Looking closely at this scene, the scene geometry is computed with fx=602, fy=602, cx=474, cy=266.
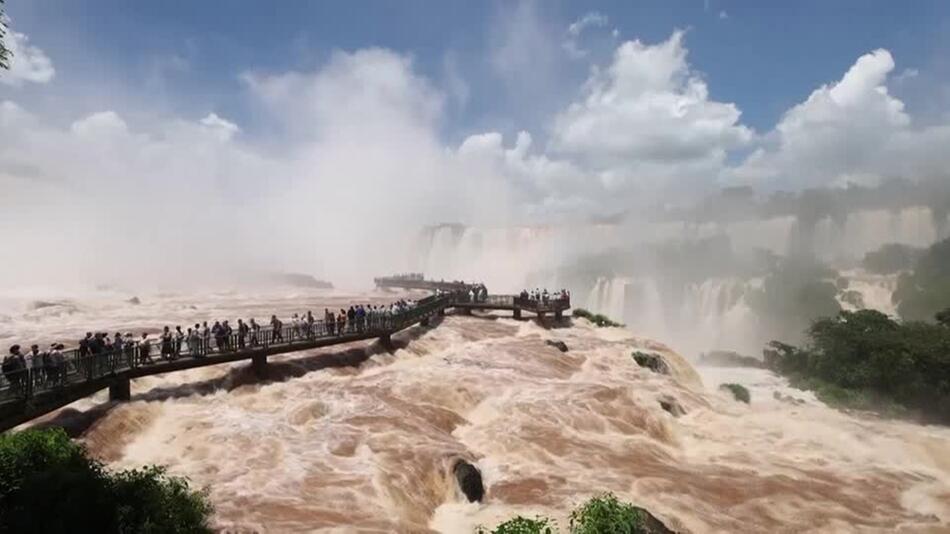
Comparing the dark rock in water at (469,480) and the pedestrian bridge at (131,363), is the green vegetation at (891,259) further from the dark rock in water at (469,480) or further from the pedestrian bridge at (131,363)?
the dark rock in water at (469,480)

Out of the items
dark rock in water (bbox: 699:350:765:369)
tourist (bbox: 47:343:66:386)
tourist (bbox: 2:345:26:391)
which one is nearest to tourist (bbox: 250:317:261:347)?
tourist (bbox: 47:343:66:386)

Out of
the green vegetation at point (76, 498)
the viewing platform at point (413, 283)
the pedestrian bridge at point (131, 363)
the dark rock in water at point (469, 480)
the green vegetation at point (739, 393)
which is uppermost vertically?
the viewing platform at point (413, 283)

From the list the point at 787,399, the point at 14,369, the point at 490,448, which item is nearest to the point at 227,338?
the point at 14,369

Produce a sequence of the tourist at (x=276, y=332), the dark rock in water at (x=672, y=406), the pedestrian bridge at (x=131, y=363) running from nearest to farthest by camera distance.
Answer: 1. the pedestrian bridge at (x=131, y=363)
2. the tourist at (x=276, y=332)
3. the dark rock in water at (x=672, y=406)

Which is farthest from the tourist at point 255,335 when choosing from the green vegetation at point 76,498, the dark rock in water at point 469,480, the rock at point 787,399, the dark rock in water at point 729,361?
the dark rock in water at point 729,361

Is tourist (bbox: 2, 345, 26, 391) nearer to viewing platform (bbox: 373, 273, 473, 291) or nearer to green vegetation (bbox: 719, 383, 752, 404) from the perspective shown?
green vegetation (bbox: 719, 383, 752, 404)

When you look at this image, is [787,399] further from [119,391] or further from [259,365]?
[119,391]

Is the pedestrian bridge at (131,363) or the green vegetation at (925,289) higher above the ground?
the green vegetation at (925,289)

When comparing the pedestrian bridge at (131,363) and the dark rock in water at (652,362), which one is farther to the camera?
the dark rock in water at (652,362)
